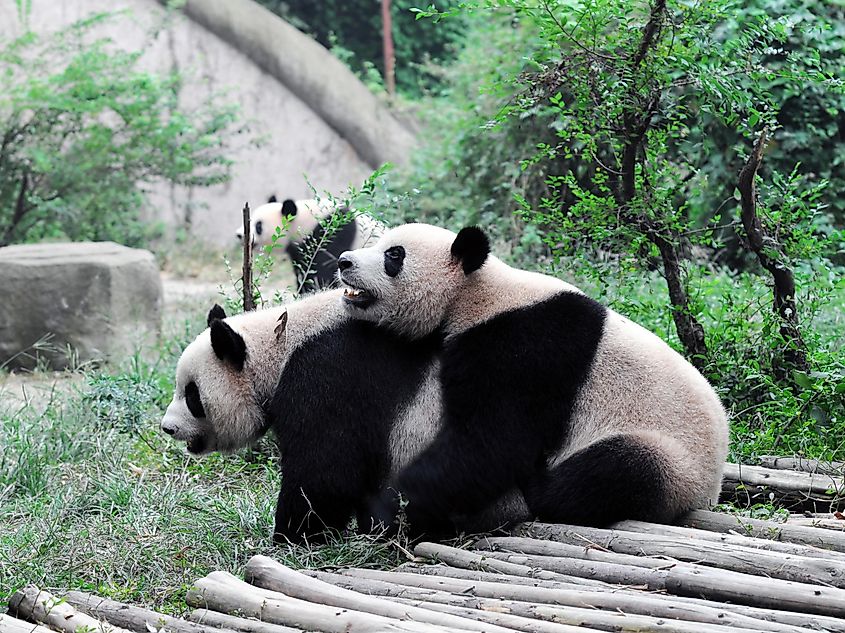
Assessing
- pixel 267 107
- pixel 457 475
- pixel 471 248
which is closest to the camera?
pixel 457 475

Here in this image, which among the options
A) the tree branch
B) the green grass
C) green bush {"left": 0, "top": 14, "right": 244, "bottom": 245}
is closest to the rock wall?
green bush {"left": 0, "top": 14, "right": 244, "bottom": 245}

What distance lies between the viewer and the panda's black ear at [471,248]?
411cm

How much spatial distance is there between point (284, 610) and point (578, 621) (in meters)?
0.95

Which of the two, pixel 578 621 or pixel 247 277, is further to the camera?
pixel 247 277

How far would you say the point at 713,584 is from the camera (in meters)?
3.35

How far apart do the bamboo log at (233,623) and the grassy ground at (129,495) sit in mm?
424

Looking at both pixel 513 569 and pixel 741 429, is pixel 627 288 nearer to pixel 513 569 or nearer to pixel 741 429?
pixel 741 429

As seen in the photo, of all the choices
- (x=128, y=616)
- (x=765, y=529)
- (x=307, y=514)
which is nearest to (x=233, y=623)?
(x=128, y=616)

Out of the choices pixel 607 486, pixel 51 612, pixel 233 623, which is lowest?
pixel 51 612

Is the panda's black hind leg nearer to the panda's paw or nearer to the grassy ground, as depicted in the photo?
the panda's paw

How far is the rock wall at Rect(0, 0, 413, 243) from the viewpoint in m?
15.2

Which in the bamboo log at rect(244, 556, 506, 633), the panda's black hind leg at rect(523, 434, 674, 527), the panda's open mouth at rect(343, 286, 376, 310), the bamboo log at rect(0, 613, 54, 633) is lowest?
the bamboo log at rect(0, 613, 54, 633)

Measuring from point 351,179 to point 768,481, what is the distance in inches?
453

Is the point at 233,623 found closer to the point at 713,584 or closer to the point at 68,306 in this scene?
the point at 713,584
